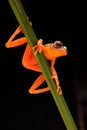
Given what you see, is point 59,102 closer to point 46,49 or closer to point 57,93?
point 57,93

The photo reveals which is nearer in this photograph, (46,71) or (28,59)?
(46,71)

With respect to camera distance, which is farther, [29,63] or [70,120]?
[29,63]

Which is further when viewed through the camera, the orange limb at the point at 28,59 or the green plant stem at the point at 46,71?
the orange limb at the point at 28,59

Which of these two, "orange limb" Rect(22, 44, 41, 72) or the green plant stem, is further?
"orange limb" Rect(22, 44, 41, 72)

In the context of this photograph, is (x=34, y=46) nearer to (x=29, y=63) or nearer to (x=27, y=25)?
(x=27, y=25)

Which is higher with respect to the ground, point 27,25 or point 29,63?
point 27,25

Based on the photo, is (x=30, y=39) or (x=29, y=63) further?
(x=29, y=63)

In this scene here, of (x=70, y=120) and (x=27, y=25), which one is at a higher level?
(x=27, y=25)

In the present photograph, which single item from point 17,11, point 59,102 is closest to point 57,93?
point 59,102

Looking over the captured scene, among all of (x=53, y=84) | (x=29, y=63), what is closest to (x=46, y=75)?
(x=53, y=84)
